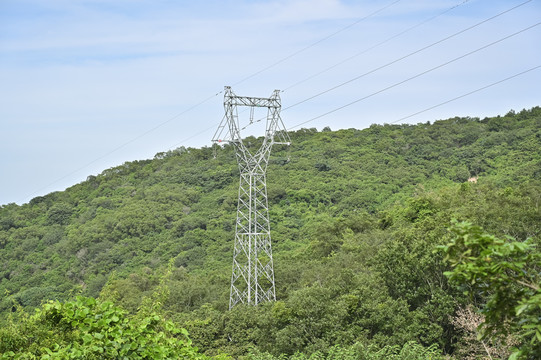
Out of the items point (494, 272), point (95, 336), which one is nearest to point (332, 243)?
point (95, 336)

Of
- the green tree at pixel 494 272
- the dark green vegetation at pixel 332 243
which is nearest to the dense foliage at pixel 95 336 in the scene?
the dark green vegetation at pixel 332 243

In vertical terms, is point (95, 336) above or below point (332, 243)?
above

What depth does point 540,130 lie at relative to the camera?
166 feet

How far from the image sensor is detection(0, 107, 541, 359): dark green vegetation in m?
13.8

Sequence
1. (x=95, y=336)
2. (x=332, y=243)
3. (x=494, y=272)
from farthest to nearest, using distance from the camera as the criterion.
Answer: (x=332, y=243) < (x=95, y=336) < (x=494, y=272)

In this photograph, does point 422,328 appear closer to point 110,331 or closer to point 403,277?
point 403,277

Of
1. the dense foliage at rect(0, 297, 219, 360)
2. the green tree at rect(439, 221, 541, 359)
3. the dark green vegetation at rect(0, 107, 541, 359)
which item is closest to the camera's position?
the green tree at rect(439, 221, 541, 359)

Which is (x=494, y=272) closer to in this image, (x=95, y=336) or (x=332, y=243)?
(x=95, y=336)

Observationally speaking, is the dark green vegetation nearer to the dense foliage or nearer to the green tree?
the green tree

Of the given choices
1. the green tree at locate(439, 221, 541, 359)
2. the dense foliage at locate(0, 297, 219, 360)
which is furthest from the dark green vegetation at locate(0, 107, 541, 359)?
the dense foliage at locate(0, 297, 219, 360)

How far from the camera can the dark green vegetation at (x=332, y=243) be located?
1380 cm

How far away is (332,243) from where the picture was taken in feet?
112

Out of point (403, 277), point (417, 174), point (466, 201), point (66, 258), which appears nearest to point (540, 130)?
point (417, 174)

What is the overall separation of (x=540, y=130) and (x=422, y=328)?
3861 centimetres
